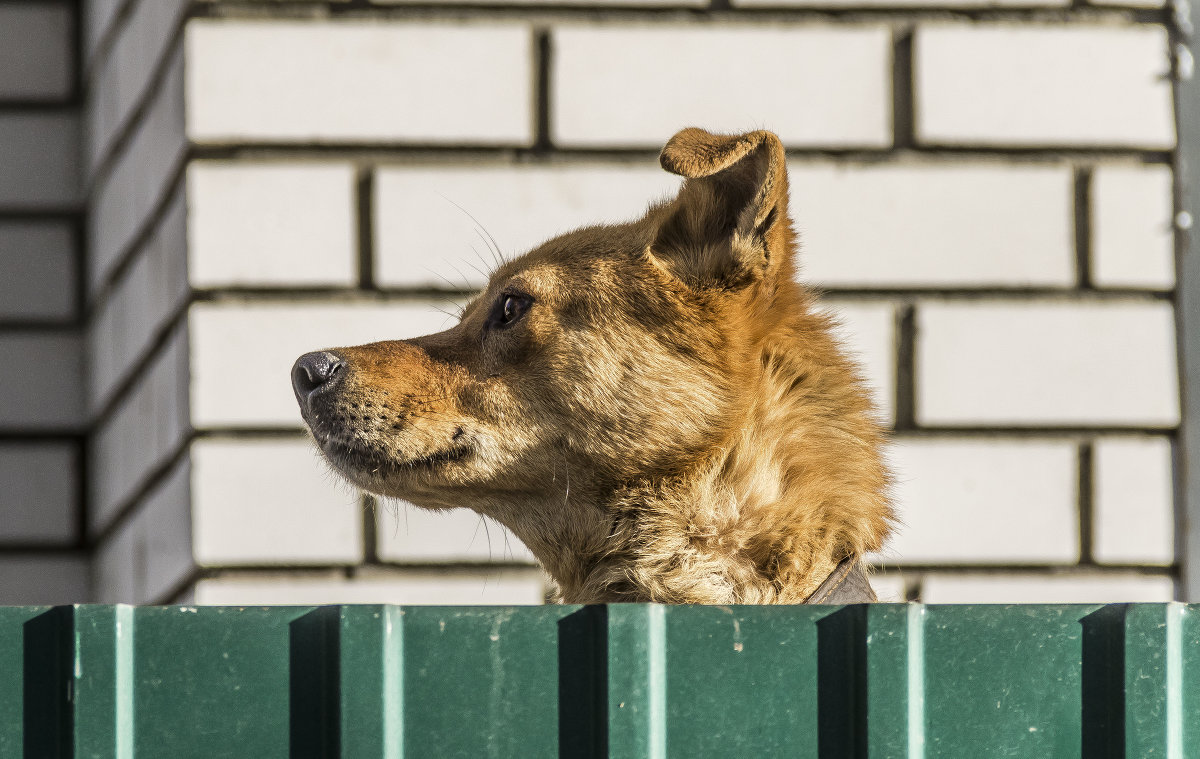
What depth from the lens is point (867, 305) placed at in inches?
183

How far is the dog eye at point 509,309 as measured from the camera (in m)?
3.14

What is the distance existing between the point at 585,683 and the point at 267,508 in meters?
2.87

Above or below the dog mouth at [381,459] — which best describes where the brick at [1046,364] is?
above

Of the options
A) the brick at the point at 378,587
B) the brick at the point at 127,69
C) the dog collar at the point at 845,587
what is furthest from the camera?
the brick at the point at 127,69

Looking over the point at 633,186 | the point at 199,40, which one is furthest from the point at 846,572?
the point at 199,40

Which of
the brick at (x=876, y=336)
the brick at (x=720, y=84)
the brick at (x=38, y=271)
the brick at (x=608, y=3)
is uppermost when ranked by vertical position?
the brick at (x=608, y=3)

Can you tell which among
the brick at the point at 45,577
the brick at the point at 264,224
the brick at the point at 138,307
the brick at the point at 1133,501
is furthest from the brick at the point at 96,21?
the brick at the point at 1133,501

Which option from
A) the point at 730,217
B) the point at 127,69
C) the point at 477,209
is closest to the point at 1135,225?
the point at 730,217

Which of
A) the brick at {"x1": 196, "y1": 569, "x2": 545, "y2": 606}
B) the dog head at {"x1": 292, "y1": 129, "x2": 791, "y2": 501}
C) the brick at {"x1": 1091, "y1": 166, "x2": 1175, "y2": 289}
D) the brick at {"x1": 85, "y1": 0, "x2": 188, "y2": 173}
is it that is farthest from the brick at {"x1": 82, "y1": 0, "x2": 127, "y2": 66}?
the brick at {"x1": 1091, "y1": 166, "x2": 1175, "y2": 289}

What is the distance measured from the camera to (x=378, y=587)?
14.8ft

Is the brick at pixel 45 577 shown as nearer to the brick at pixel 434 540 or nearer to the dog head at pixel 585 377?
the brick at pixel 434 540

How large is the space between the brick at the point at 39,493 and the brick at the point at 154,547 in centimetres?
53

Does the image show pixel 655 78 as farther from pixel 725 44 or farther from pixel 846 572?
pixel 846 572

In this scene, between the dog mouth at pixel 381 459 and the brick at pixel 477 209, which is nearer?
the dog mouth at pixel 381 459
